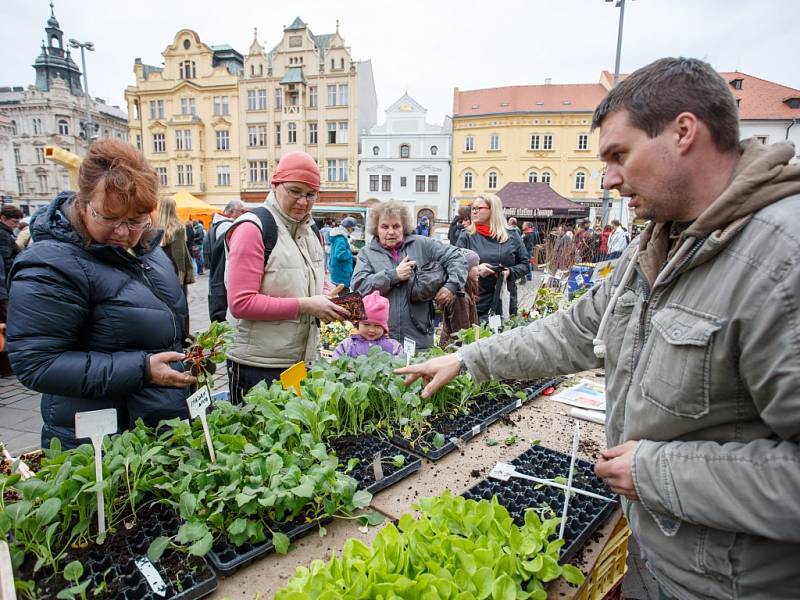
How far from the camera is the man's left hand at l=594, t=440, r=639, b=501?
986mm

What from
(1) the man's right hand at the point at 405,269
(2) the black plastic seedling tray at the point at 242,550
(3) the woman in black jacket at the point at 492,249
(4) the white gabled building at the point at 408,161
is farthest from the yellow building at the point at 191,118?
(2) the black plastic seedling tray at the point at 242,550

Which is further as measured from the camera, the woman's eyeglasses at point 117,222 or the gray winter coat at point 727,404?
the woman's eyeglasses at point 117,222

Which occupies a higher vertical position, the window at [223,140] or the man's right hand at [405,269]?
the window at [223,140]

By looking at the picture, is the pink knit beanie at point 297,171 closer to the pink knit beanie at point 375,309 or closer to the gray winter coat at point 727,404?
the pink knit beanie at point 375,309

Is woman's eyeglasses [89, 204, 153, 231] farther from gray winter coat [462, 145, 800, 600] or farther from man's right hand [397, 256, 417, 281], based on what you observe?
man's right hand [397, 256, 417, 281]

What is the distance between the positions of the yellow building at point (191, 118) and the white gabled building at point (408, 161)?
9.99 meters

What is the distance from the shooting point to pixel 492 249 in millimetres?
4641

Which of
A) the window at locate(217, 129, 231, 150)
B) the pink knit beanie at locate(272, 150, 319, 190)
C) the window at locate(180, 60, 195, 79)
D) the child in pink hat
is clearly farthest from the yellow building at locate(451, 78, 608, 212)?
the pink knit beanie at locate(272, 150, 319, 190)

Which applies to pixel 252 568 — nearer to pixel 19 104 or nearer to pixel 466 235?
pixel 466 235

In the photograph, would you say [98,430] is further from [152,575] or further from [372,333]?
[372,333]

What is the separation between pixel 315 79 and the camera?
33.1m

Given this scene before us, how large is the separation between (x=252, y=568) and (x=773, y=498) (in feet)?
3.79

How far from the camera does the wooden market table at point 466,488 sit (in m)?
1.16

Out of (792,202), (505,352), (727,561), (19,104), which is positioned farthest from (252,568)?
(19,104)
